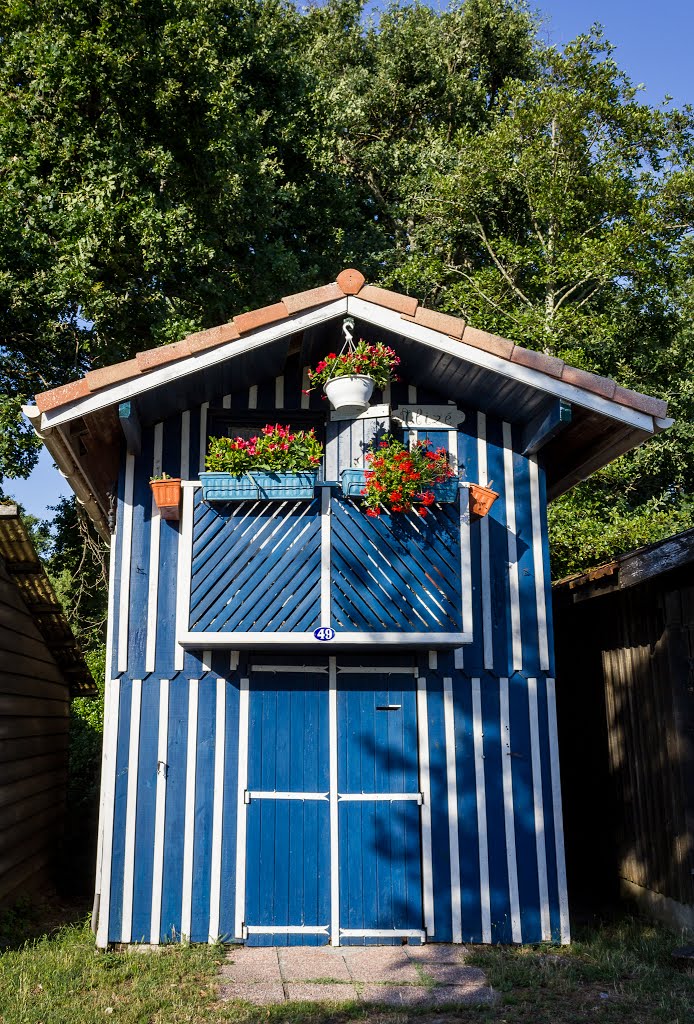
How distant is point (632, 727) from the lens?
9062mm

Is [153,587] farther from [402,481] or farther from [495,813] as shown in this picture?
[495,813]

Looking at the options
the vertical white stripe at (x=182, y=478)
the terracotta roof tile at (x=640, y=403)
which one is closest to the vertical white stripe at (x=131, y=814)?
the vertical white stripe at (x=182, y=478)

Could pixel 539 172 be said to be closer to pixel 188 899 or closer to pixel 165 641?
pixel 165 641

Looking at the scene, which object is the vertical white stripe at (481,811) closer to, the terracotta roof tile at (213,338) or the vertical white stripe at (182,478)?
the vertical white stripe at (182,478)

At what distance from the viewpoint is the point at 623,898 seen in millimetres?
9203

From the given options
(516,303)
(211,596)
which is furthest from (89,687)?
(516,303)

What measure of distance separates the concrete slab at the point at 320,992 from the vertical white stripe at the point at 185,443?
4400 millimetres

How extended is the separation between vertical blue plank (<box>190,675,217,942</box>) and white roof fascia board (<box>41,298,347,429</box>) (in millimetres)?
2589

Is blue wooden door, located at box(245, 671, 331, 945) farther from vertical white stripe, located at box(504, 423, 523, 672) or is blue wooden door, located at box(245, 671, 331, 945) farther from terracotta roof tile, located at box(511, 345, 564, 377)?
terracotta roof tile, located at box(511, 345, 564, 377)

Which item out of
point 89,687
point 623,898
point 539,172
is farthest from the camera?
point 539,172

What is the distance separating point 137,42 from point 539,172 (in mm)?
9181

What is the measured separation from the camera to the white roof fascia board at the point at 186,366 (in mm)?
7406

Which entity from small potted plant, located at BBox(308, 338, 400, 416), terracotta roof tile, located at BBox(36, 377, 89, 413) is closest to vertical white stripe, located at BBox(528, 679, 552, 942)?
small potted plant, located at BBox(308, 338, 400, 416)

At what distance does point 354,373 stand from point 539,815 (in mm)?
4269
